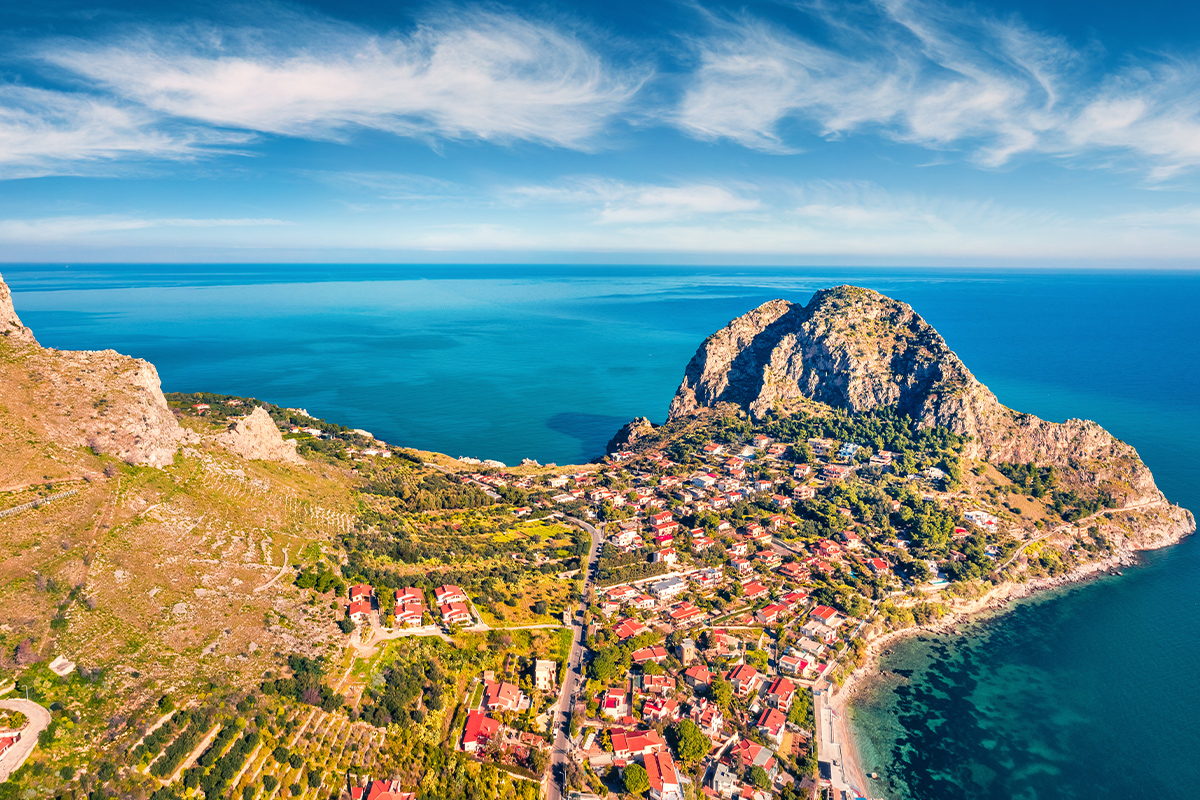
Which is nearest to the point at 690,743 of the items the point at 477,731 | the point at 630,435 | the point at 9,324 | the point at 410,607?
the point at 477,731

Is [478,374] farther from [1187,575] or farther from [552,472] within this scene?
[1187,575]

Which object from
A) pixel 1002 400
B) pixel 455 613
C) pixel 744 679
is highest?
pixel 1002 400

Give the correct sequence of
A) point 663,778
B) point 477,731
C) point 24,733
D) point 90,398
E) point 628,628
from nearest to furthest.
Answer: point 24,733
point 663,778
point 477,731
point 628,628
point 90,398

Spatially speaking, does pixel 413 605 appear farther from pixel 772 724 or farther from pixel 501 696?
pixel 772 724

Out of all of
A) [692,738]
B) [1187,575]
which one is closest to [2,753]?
[692,738]

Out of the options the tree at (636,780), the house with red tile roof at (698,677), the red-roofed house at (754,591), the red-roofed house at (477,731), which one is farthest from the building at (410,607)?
the red-roofed house at (754,591)

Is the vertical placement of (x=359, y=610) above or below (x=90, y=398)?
below

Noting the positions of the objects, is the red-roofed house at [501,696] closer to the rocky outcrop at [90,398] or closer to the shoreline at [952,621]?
the shoreline at [952,621]

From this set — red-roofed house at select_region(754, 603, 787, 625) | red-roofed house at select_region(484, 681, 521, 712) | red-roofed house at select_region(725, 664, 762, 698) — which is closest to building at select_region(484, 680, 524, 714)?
red-roofed house at select_region(484, 681, 521, 712)
